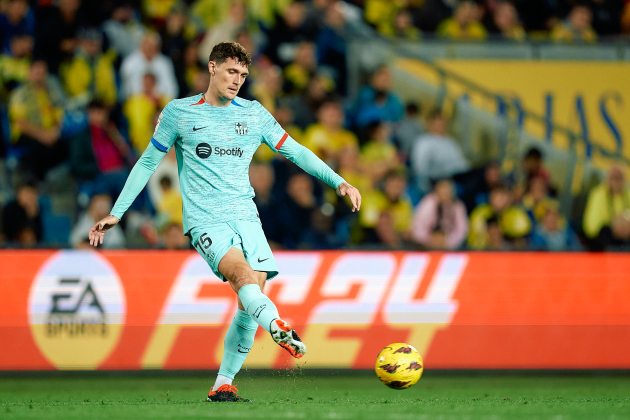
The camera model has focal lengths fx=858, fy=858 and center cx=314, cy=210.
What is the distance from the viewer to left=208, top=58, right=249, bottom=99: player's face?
631cm

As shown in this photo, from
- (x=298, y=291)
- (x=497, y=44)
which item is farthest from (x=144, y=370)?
(x=497, y=44)

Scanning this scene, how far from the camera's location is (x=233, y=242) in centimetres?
632

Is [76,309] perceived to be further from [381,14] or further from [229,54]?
[381,14]

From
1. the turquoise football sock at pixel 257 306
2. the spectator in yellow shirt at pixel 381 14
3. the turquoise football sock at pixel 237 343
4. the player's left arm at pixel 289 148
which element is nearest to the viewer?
the turquoise football sock at pixel 257 306

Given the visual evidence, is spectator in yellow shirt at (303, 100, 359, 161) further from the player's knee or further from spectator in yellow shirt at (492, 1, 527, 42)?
the player's knee

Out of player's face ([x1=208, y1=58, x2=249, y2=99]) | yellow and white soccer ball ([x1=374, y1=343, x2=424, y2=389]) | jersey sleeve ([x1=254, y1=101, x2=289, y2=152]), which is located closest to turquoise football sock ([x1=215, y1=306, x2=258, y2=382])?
yellow and white soccer ball ([x1=374, y1=343, x2=424, y2=389])

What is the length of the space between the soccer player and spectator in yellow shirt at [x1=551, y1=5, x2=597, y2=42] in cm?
965

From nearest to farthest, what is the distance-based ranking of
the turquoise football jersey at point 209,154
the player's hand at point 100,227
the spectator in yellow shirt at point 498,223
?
the player's hand at point 100,227 → the turquoise football jersey at point 209,154 → the spectator in yellow shirt at point 498,223

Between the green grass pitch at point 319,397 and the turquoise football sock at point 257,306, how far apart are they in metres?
0.63

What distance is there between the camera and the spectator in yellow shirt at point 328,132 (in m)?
12.4

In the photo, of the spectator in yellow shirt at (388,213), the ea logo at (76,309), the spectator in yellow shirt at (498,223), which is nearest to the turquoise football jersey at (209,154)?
the ea logo at (76,309)

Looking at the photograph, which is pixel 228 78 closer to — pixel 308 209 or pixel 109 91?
pixel 308 209

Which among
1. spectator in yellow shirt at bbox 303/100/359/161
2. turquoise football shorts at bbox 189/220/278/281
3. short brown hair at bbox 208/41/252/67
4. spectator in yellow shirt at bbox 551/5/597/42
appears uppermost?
short brown hair at bbox 208/41/252/67

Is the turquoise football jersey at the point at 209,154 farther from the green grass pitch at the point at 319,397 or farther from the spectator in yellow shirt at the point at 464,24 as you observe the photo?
the spectator in yellow shirt at the point at 464,24
